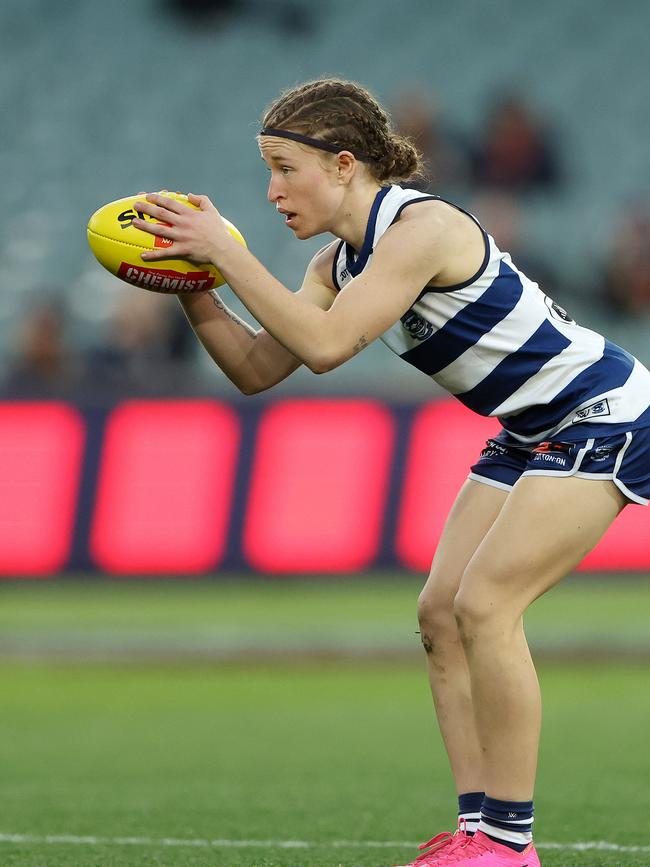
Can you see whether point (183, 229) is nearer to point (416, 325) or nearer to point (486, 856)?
point (416, 325)

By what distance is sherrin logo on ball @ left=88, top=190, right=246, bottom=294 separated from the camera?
14.7ft

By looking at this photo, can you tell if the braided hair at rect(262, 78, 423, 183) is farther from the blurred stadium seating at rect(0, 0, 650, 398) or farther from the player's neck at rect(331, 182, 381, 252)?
the blurred stadium seating at rect(0, 0, 650, 398)

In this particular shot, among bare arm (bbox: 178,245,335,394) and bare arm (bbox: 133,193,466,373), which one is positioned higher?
bare arm (bbox: 133,193,466,373)

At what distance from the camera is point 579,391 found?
174 inches

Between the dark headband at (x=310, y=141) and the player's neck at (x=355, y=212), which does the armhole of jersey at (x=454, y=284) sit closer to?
the player's neck at (x=355, y=212)

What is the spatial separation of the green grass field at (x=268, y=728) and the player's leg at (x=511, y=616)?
663 mm

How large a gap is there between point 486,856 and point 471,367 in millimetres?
1375

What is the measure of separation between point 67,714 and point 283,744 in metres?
1.62

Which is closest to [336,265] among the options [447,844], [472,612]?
[472,612]

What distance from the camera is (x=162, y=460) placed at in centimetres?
1173

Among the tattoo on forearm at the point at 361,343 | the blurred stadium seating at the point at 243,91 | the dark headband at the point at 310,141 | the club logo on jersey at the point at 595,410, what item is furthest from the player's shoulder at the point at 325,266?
the blurred stadium seating at the point at 243,91

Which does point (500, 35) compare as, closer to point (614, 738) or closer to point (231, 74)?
point (231, 74)

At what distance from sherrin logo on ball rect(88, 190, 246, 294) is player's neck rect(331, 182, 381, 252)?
297mm

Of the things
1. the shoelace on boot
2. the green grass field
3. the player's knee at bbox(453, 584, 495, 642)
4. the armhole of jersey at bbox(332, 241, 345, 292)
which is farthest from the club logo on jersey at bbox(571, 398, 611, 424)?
the green grass field
